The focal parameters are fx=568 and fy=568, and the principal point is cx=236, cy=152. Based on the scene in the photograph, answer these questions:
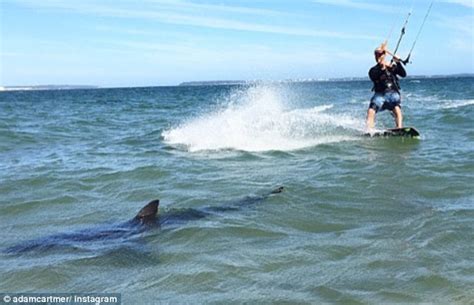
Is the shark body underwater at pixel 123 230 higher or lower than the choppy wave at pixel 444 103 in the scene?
lower

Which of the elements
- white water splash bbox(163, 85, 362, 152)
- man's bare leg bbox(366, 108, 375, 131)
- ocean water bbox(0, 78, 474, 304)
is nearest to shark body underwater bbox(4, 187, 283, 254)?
ocean water bbox(0, 78, 474, 304)

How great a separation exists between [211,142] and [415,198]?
800 cm

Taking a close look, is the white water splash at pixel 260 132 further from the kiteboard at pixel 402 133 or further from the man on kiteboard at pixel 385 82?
the man on kiteboard at pixel 385 82

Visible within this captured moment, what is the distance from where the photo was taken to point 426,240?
600 centimetres

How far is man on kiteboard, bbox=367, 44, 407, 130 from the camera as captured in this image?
545 inches

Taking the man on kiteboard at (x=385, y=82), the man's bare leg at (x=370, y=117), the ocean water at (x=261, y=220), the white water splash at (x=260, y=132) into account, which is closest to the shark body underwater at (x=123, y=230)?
the ocean water at (x=261, y=220)

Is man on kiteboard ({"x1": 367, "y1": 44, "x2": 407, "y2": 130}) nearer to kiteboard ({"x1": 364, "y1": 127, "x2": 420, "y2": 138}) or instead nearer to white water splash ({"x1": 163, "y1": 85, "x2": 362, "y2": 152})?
kiteboard ({"x1": 364, "y1": 127, "x2": 420, "y2": 138})

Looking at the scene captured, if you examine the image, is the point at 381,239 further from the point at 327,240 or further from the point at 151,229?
the point at 151,229

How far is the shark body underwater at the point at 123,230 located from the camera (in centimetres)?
646

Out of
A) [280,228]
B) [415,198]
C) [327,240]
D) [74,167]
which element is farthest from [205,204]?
[74,167]

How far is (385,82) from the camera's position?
1422cm

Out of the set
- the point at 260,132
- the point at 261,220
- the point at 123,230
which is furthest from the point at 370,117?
the point at 123,230

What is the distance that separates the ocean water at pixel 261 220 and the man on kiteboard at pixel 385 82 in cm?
95

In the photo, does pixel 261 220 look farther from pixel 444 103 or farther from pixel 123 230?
pixel 444 103
